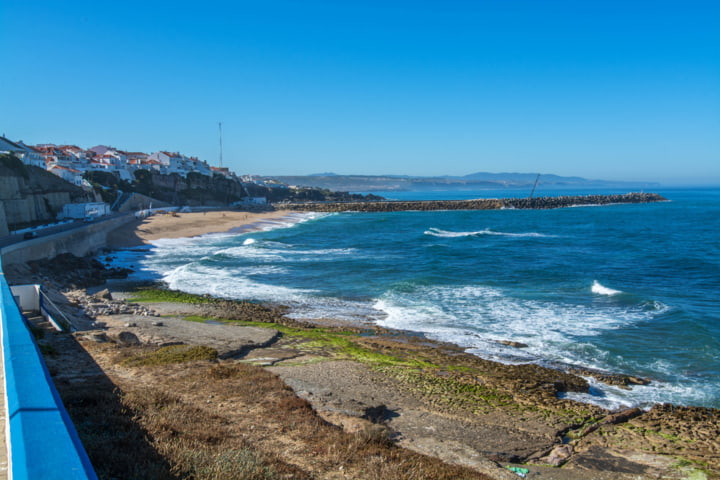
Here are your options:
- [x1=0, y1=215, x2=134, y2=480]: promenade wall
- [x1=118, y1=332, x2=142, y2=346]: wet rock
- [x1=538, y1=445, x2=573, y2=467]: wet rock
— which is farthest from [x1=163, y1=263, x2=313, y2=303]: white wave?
[x1=0, y1=215, x2=134, y2=480]: promenade wall

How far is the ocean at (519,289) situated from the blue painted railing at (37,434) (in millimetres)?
11176

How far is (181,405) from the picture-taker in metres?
8.00

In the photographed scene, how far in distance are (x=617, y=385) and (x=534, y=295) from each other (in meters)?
11.0

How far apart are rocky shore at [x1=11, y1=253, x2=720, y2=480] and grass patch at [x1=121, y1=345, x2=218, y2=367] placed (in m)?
0.33

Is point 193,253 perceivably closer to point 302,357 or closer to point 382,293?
point 382,293

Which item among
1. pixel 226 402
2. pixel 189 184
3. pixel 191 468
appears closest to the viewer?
pixel 191 468

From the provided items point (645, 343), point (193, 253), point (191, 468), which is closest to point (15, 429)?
point (191, 468)

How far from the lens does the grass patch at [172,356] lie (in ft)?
35.7

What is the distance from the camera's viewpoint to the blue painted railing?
293 cm

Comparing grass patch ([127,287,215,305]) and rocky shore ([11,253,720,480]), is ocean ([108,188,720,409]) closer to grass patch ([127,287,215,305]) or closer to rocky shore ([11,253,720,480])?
rocky shore ([11,253,720,480])

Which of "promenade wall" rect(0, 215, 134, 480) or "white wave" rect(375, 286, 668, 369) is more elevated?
"promenade wall" rect(0, 215, 134, 480)

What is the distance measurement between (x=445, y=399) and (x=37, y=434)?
900 centimetres

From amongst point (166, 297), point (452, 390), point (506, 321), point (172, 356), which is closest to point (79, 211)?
point (166, 297)

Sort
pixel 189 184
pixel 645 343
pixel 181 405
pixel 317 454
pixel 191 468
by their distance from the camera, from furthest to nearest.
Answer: pixel 189 184, pixel 645 343, pixel 181 405, pixel 317 454, pixel 191 468
